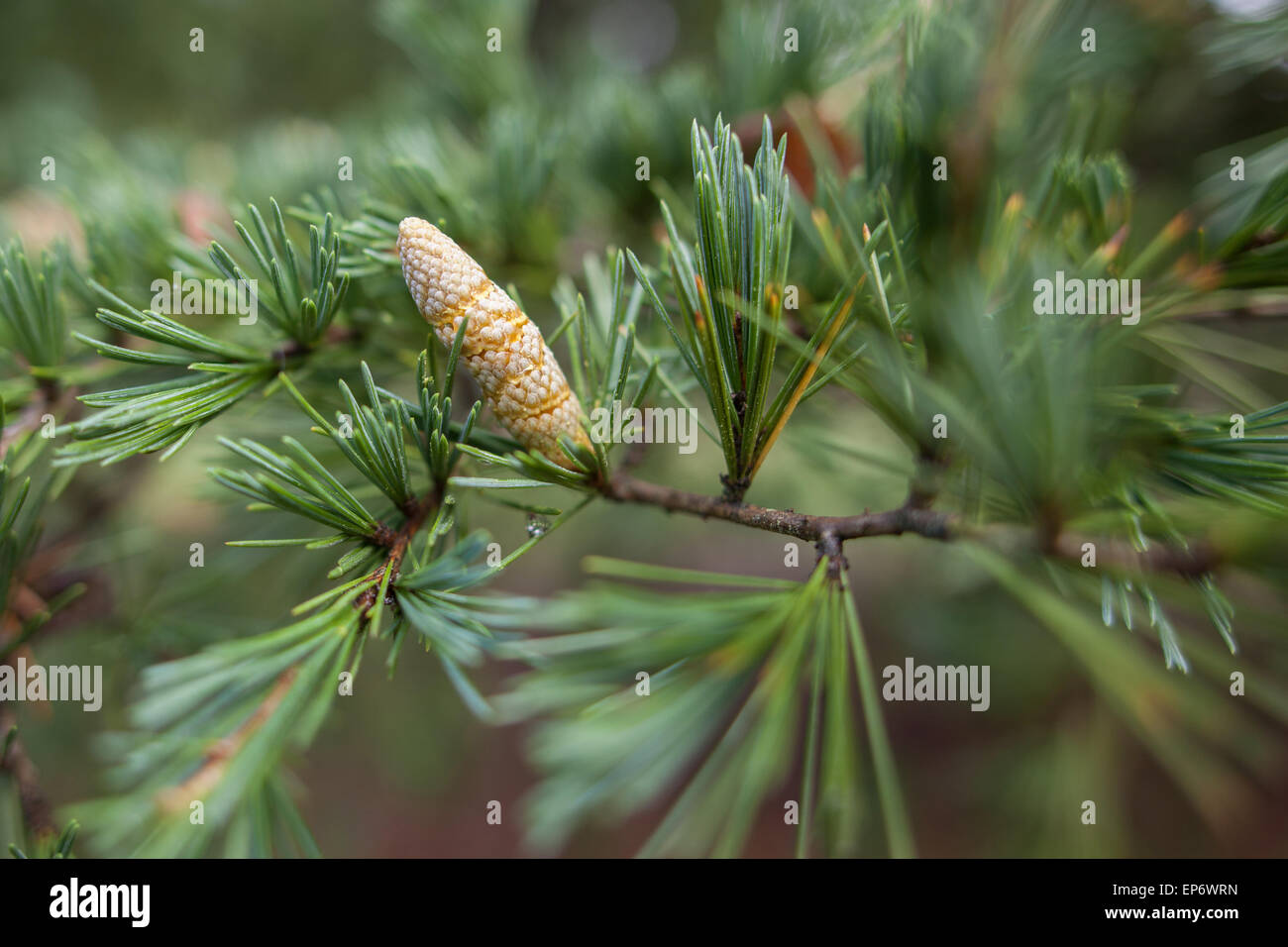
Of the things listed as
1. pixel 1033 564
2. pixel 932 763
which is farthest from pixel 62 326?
pixel 932 763

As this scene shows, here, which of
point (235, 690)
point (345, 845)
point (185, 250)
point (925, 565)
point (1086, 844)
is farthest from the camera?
point (345, 845)

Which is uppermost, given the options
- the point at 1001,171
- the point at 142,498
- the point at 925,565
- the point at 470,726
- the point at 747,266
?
the point at 1001,171

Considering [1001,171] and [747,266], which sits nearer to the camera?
[747,266]

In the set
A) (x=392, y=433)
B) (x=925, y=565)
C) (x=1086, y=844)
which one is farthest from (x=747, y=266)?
(x=925, y=565)

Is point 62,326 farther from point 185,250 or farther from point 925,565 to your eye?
point 925,565

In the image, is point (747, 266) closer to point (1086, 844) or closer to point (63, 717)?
point (1086, 844)

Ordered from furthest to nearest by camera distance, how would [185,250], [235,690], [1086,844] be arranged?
[1086,844] → [185,250] → [235,690]

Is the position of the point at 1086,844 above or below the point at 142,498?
below
